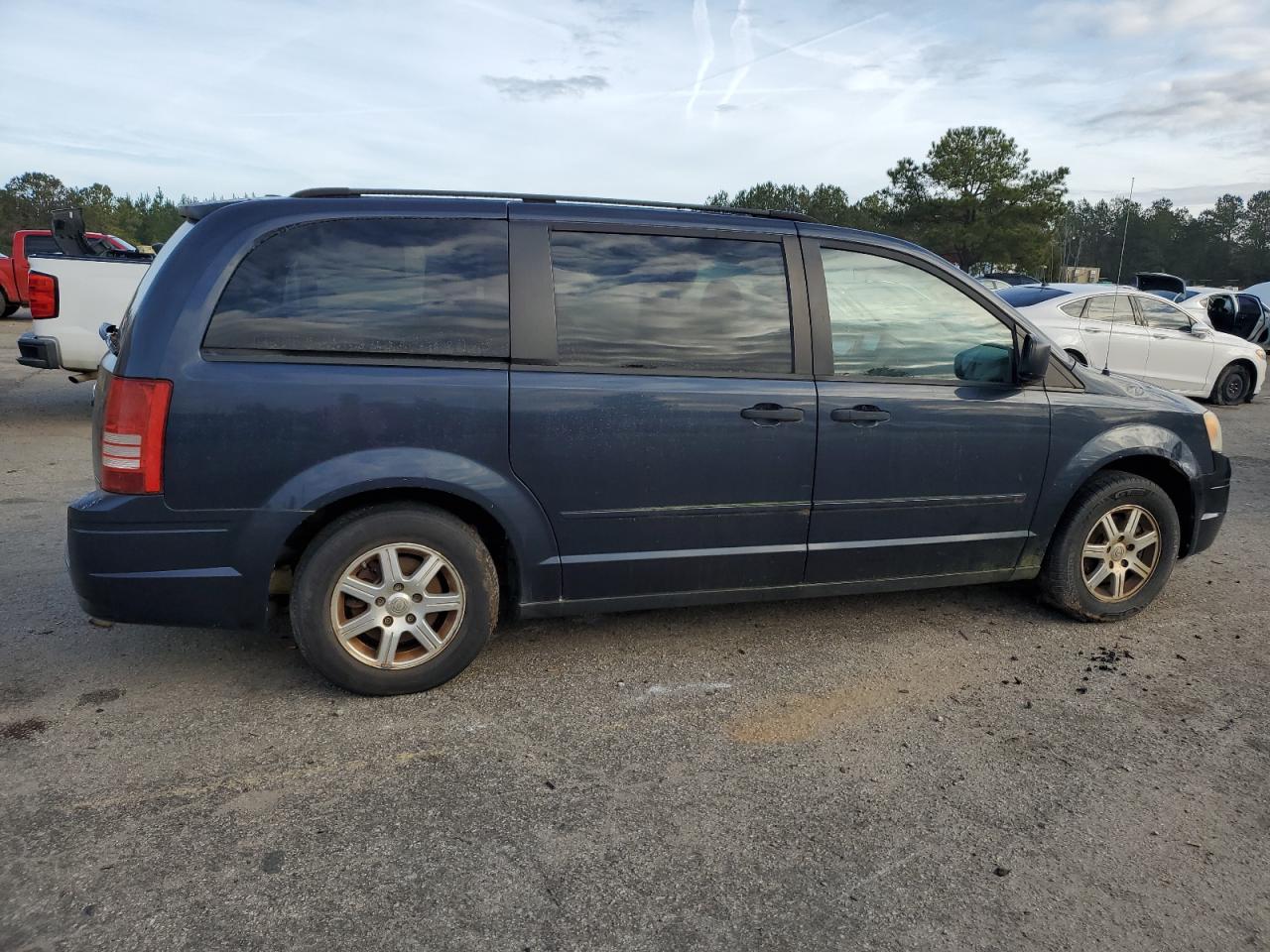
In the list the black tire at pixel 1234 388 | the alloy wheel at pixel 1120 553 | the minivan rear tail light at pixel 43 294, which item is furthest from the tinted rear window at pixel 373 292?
the black tire at pixel 1234 388

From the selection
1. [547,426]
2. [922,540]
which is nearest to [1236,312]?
[922,540]

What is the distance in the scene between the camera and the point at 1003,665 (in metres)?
3.91

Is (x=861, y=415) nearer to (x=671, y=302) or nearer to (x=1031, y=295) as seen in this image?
(x=671, y=302)

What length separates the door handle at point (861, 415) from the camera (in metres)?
3.77

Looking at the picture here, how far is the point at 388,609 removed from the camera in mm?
3379

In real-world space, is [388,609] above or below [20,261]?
below

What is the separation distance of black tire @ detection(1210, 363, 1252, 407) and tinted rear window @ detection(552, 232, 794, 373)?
1184 centimetres

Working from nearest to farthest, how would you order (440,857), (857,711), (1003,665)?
1. (440,857)
2. (857,711)
3. (1003,665)

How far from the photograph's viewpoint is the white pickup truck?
8.50 metres

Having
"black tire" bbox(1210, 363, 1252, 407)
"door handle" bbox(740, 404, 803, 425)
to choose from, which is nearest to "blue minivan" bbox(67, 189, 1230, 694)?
"door handle" bbox(740, 404, 803, 425)

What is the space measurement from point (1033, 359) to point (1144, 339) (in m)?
9.28

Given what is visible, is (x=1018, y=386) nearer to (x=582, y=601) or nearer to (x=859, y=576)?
(x=859, y=576)

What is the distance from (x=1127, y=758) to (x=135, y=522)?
11.5 ft

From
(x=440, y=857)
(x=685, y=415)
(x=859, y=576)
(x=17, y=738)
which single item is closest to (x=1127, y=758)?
(x=859, y=576)
